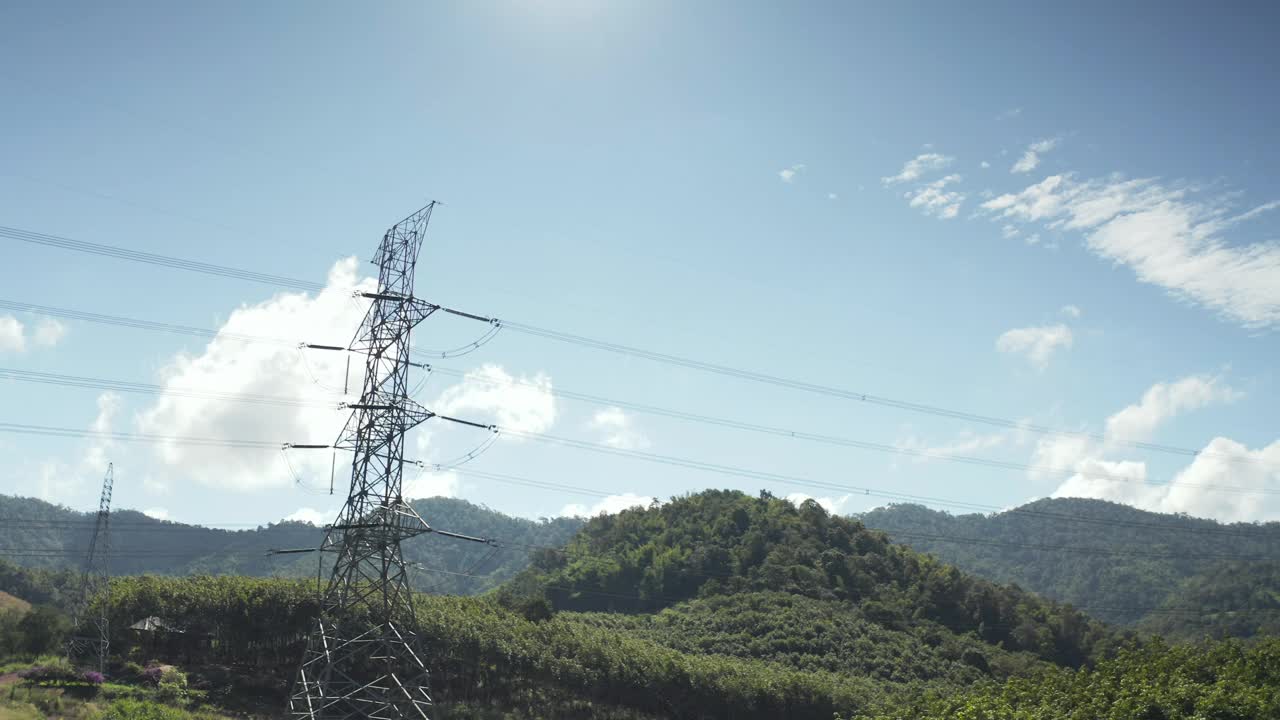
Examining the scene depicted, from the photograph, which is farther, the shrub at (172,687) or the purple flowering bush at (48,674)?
the shrub at (172,687)

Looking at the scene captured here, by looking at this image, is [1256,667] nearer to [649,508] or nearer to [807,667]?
[807,667]

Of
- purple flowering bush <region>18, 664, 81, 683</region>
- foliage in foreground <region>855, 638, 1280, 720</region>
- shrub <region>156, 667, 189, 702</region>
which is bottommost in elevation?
shrub <region>156, 667, 189, 702</region>

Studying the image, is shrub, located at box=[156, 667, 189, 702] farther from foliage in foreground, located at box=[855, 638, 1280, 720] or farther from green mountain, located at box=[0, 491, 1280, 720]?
foliage in foreground, located at box=[855, 638, 1280, 720]

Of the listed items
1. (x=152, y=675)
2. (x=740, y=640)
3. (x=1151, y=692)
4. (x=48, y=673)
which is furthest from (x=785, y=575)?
(x=48, y=673)

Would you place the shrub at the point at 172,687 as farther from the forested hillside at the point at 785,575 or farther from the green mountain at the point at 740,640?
the forested hillside at the point at 785,575

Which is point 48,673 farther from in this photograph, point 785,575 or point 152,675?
point 785,575

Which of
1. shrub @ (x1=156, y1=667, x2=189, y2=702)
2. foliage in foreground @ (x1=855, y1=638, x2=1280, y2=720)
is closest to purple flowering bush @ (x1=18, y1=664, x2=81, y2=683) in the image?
shrub @ (x1=156, y1=667, x2=189, y2=702)

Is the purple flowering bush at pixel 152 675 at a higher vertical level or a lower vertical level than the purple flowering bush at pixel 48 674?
lower

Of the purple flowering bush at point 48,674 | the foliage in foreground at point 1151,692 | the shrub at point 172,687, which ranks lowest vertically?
the shrub at point 172,687

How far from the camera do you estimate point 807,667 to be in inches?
3039

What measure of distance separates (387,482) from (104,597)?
25698 mm

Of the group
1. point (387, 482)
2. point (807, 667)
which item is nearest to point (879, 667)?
point (807, 667)

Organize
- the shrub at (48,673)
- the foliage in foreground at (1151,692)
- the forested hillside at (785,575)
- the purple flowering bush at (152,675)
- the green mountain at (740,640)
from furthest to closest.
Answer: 1. the forested hillside at (785,575)
2. the purple flowering bush at (152,675)
3. the shrub at (48,673)
4. the green mountain at (740,640)
5. the foliage in foreground at (1151,692)

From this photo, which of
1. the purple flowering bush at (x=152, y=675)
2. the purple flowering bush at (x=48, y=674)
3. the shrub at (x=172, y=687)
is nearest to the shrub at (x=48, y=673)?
the purple flowering bush at (x=48, y=674)
